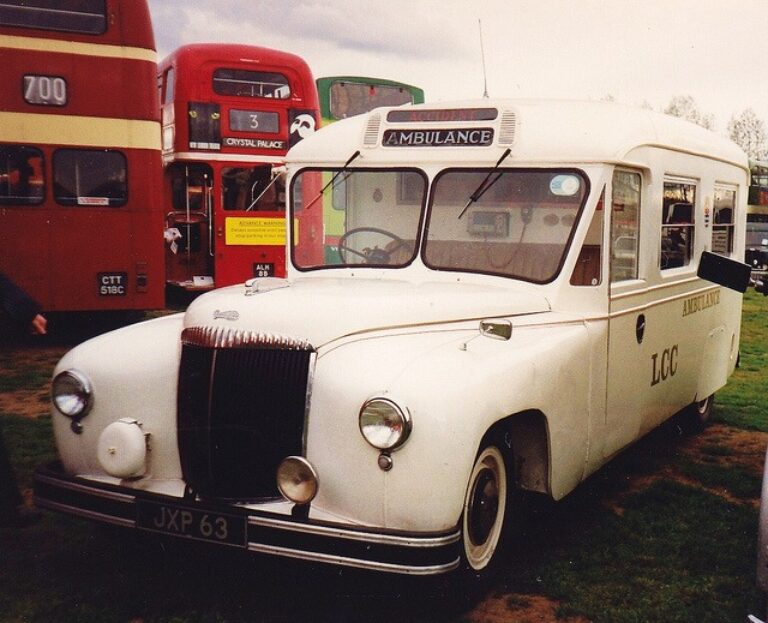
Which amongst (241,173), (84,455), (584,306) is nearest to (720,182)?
(584,306)

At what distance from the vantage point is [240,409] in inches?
150

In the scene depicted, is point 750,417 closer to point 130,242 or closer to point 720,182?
point 720,182

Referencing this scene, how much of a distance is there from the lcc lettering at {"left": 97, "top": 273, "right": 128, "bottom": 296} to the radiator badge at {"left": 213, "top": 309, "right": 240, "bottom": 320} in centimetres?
755

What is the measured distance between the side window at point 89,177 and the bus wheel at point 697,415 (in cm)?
694

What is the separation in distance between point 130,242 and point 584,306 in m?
7.53

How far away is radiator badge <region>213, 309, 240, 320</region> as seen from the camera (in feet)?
12.7

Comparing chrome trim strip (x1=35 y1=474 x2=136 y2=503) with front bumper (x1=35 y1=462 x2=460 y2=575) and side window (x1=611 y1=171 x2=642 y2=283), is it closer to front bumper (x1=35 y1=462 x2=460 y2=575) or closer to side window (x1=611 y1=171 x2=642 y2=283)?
front bumper (x1=35 y1=462 x2=460 y2=575)

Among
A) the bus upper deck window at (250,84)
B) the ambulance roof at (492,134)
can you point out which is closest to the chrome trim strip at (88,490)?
the ambulance roof at (492,134)

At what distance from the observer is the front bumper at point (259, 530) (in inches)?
133

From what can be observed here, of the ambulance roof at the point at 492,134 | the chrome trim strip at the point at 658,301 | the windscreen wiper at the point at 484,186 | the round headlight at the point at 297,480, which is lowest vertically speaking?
the round headlight at the point at 297,480

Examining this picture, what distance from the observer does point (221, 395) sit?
3.82 meters

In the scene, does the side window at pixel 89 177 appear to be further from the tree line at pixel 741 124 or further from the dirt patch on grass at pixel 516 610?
the tree line at pixel 741 124

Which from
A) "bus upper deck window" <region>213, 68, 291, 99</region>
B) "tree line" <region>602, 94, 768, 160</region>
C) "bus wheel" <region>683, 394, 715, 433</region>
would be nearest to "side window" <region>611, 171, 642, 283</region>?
"bus wheel" <region>683, 394, 715, 433</region>

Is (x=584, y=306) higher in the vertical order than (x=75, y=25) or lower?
lower
